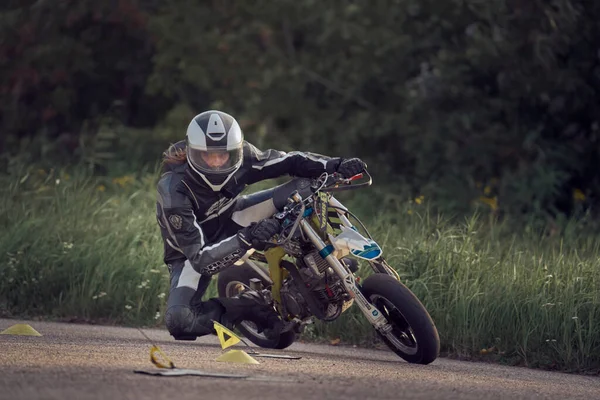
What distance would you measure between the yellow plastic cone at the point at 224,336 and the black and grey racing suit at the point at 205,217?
15.4 inches

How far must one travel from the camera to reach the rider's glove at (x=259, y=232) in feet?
29.8

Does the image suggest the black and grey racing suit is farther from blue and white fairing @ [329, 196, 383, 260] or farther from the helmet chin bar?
blue and white fairing @ [329, 196, 383, 260]

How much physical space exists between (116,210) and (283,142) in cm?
646

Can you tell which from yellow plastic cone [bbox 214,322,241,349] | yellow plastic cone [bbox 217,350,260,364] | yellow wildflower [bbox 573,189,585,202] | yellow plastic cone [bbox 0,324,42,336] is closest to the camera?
yellow plastic cone [bbox 217,350,260,364]

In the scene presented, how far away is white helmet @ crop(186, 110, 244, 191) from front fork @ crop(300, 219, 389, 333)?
0.79 m

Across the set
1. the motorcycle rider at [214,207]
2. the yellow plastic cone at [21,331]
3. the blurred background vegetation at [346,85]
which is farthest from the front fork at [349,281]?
the blurred background vegetation at [346,85]

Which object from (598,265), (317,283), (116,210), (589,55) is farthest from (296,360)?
(589,55)

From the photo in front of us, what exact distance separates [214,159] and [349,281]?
1339 millimetres

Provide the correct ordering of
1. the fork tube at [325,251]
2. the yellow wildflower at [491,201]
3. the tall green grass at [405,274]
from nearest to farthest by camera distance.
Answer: the fork tube at [325,251] → the tall green grass at [405,274] → the yellow wildflower at [491,201]

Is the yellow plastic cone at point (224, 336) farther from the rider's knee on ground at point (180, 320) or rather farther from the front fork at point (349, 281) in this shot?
the front fork at point (349, 281)

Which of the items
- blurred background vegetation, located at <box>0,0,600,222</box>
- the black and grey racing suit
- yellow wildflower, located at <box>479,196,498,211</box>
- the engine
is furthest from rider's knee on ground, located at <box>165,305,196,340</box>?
yellow wildflower, located at <box>479,196,498,211</box>

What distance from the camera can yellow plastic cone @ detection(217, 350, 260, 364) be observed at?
8.75m

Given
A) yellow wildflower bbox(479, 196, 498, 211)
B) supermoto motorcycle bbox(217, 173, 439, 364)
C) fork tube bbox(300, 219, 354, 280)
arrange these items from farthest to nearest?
yellow wildflower bbox(479, 196, 498, 211), fork tube bbox(300, 219, 354, 280), supermoto motorcycle bbox(217, 173, 439, 364)

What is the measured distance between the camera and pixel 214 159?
9.66 meters
